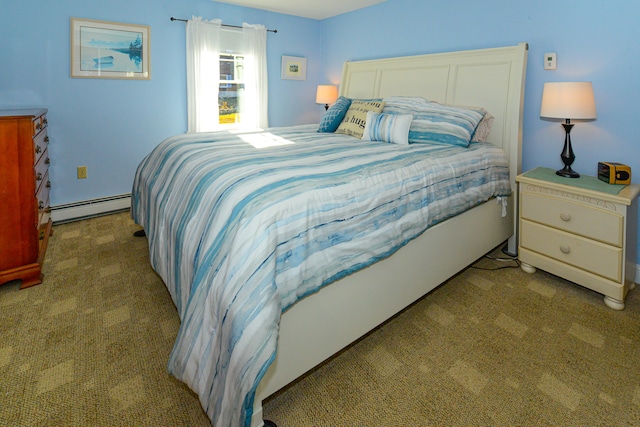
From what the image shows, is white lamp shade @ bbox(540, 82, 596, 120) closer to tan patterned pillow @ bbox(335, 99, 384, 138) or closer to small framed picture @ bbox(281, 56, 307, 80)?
tan patterned pillow @ bbox(335, 99, 384, 138)

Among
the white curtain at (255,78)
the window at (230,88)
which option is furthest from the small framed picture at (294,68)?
the window at (230,88)

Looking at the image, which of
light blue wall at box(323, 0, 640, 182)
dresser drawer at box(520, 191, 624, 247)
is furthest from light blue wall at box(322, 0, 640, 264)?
dresser drawer at box(520, 191, 624, 247)

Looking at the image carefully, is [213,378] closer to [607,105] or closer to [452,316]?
[452,316]

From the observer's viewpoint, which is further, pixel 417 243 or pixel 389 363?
pixel 417 243

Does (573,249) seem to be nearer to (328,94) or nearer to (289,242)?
(289,242)

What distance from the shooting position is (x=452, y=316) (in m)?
1.89

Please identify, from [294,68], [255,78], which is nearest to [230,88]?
[255,78]

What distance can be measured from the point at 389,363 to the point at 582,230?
1.44m

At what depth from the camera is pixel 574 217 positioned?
2039mm

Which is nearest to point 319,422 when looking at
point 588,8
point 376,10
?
point 588,8

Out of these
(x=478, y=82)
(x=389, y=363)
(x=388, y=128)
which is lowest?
Answer: (x=389, y=363)

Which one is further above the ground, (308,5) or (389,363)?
(308,5)

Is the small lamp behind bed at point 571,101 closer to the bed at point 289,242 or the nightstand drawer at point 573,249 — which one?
the bed at point 289,242

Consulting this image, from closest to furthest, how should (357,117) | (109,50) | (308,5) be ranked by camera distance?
(357,117) → (109,50) → (308,5)
